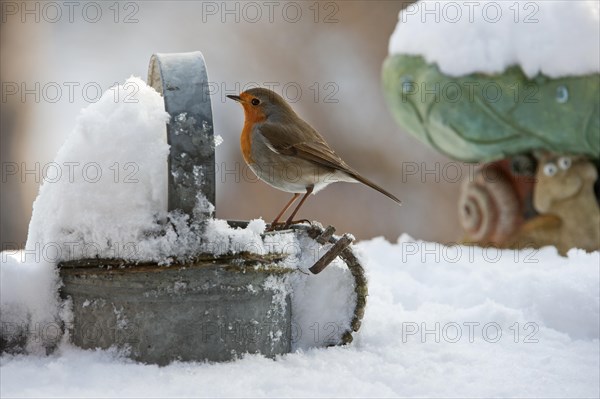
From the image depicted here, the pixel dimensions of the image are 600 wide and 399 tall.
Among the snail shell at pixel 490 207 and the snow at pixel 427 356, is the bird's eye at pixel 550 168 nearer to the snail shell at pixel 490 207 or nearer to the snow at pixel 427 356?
the snail shell at pixel 490 207

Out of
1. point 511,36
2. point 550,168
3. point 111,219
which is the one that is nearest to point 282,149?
point 111,219

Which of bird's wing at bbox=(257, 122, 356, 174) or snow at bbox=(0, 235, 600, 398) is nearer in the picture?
snow at bbox=(0, 235, 600, 398)

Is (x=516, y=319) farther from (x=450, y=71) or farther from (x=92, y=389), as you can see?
(x=450, y=71)

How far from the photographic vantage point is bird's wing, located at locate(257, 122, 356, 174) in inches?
96.9

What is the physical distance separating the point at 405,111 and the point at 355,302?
2.54m

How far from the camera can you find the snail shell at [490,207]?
478 centimetres

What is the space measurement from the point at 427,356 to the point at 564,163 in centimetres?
253

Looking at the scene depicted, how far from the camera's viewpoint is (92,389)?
1758 millimetres

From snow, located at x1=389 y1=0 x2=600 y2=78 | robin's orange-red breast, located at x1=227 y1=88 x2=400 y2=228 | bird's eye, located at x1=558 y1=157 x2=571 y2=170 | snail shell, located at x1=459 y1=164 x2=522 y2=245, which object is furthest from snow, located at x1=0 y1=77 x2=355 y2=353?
snail shell, located at x1=459 y1=164 x2=522 y2=245

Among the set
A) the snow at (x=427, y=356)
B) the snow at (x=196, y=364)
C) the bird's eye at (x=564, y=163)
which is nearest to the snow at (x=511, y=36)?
the bird's eye at (x=564, y=163)

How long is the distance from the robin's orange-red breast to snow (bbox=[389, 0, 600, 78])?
1.87 meters

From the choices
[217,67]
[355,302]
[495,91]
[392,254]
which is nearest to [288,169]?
[355,302]

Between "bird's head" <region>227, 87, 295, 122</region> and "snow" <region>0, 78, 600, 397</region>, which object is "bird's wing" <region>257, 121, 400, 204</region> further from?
"snow" <region>0, 78, 600, 397</region>

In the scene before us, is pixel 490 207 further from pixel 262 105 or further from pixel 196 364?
pixel 196 364
